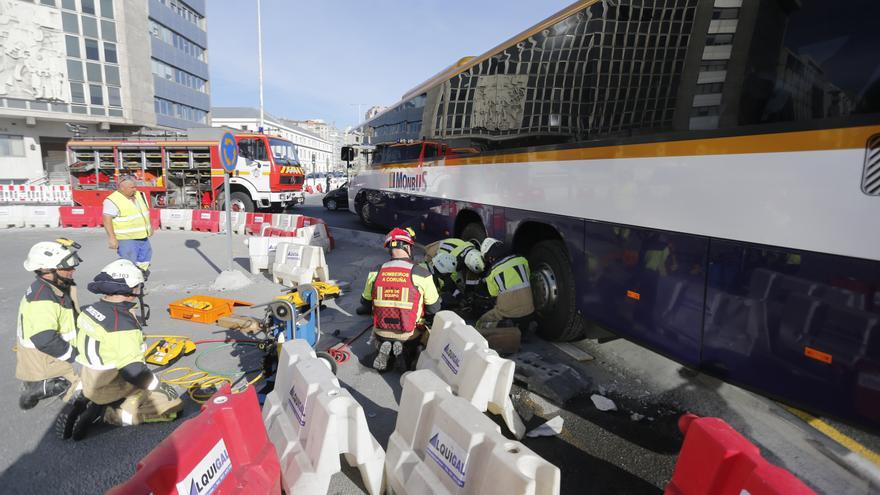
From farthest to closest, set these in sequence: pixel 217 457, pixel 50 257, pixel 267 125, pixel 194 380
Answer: pixel 267 125 < pixel 194 380 < pixel 50 257 < pixel 217 457

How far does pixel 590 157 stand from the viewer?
4086 millimetres

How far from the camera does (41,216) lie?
13.9m

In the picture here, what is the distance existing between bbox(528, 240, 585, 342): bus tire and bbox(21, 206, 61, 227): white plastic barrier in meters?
16.0

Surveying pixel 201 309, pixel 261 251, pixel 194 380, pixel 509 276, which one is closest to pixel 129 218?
pixel 201 309

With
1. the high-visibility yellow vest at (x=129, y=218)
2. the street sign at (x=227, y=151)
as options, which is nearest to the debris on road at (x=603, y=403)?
the street sign at (x=227, y=151)

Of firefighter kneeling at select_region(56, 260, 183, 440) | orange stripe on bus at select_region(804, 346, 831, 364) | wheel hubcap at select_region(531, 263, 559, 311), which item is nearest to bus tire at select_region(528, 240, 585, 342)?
wheel hubcap at select_region(531, 263, 559, 311)

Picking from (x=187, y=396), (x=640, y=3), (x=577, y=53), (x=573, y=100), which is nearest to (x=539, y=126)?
(x=573, y=100)

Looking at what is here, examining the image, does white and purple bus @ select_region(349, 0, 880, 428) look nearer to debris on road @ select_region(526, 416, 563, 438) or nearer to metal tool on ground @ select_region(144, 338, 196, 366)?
debris on road @ select_region(526, 416, 563, 438)

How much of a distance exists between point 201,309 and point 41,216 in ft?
42.5

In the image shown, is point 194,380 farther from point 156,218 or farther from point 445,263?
point 156,218

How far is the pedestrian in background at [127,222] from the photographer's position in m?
6.15

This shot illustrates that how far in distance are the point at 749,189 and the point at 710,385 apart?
2.24m

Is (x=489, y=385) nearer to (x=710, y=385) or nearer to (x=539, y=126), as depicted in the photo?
(x=710, y=385)

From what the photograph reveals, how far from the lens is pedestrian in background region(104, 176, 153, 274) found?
615cm
